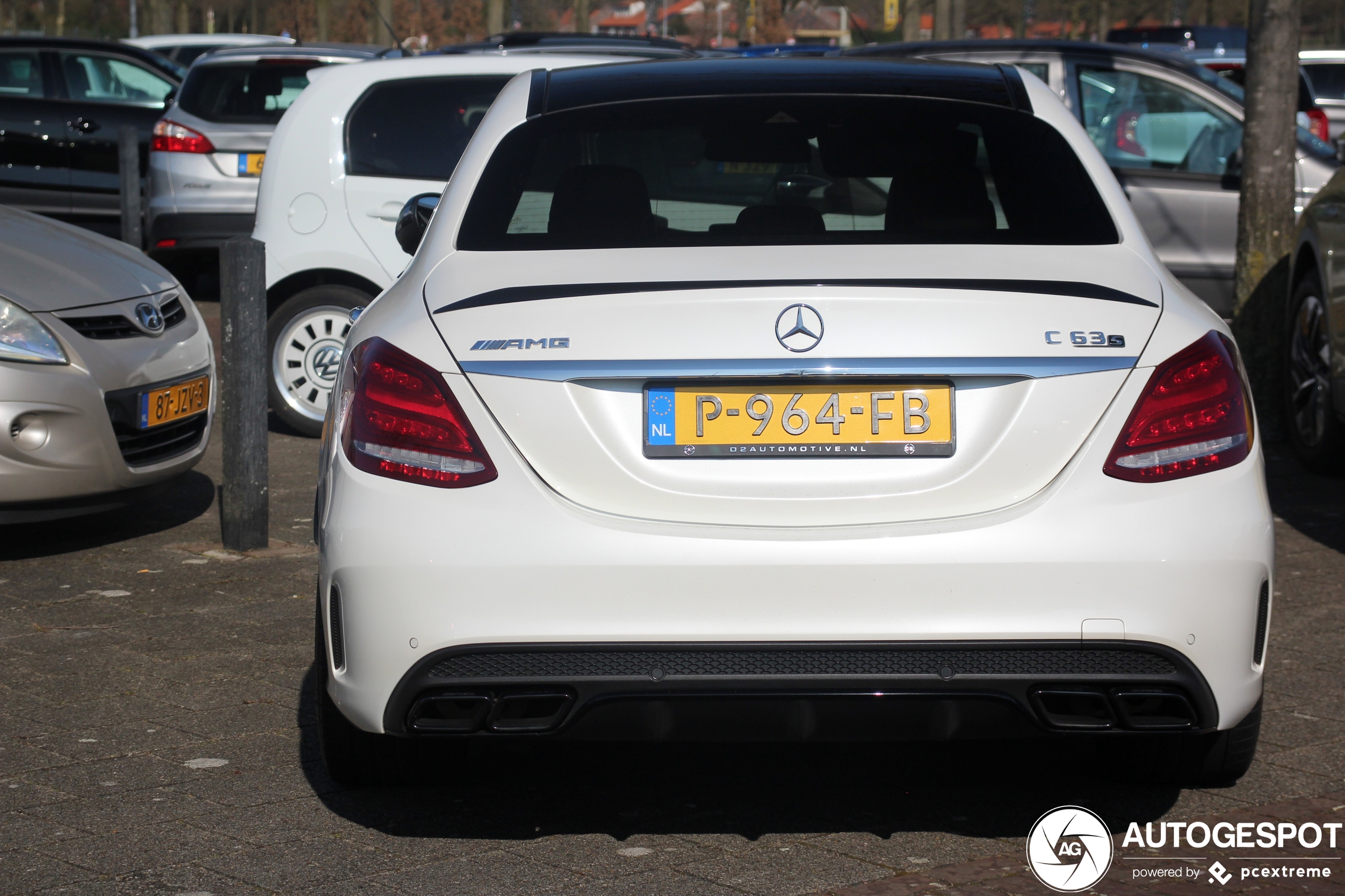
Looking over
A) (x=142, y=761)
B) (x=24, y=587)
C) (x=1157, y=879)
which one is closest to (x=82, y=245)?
(x=24, y=587)

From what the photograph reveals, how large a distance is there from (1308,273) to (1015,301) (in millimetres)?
5210

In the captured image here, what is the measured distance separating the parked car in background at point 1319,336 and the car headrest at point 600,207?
4148 millimetres

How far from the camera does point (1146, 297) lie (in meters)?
3.14

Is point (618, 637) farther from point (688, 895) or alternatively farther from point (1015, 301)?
point (1015, 301)

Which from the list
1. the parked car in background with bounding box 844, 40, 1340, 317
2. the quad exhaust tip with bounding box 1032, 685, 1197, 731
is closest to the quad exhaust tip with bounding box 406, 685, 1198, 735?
the quad exhaust tip with bounding box 1032, 685, 1197, 731

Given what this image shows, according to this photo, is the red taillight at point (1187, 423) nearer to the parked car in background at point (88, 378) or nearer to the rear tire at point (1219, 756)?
the rear tire at point (1219, 756)

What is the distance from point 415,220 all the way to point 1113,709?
97.6 inches

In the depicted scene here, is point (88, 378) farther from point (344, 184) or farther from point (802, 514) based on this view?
point (802, 514)

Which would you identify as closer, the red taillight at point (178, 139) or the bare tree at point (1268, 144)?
the bare tree at point (1268, 144)

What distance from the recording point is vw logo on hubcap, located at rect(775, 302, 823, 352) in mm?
2967

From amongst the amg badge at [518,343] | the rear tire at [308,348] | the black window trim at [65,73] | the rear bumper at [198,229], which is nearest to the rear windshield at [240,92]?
the rear bumper at [198,229]

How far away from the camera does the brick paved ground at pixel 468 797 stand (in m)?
3.29

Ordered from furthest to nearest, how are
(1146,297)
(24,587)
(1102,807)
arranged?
(24,587) → (1102,807) → (1146,297)

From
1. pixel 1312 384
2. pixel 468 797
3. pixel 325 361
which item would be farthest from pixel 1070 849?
pixel 325 361
